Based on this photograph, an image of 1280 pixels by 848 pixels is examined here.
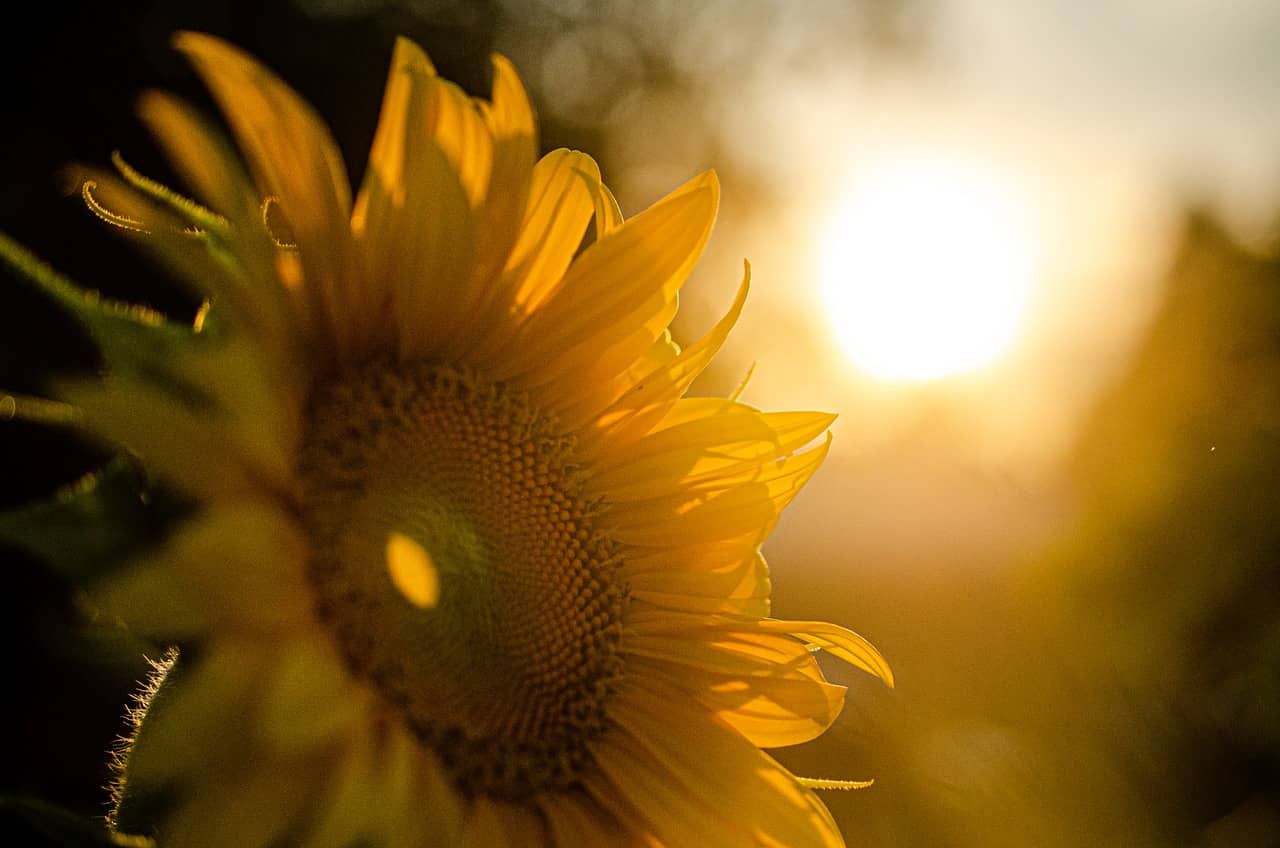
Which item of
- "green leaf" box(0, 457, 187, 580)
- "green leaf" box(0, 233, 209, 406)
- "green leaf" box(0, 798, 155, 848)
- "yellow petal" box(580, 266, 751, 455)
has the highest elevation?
"yellow petal" box(580, 266, 751, 455)

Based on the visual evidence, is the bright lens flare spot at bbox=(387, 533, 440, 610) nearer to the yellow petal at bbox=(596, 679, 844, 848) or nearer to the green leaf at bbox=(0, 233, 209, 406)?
the green leaf at bbox=(0, 233, 209, 406)

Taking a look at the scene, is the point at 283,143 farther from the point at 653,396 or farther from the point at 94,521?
the point at 653,396

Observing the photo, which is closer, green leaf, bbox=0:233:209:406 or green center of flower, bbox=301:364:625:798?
green leaf, bbox=0:233:209:406

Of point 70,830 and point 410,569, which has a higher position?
point 410,569

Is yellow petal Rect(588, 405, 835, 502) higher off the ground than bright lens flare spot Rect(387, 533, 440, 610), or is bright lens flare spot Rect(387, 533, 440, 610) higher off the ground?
yellow petal Rect(588, 405, 835, 502)

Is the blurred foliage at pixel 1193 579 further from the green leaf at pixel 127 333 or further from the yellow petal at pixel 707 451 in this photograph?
the green leaf at pixel 127 333

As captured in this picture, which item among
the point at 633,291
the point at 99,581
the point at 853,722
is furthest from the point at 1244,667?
the point at 99,581

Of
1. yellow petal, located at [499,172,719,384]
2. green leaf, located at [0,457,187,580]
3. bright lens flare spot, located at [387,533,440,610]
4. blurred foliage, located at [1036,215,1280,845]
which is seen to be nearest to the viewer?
green leaf, located at [0,457,187,580]

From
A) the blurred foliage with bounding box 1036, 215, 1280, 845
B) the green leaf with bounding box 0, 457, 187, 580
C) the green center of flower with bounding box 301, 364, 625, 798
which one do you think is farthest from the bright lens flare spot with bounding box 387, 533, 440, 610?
the blurred foliage with bounding box 1036, 215, 1280, 845

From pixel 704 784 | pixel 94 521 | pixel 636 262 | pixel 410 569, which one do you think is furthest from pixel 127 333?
pixel 704 784
